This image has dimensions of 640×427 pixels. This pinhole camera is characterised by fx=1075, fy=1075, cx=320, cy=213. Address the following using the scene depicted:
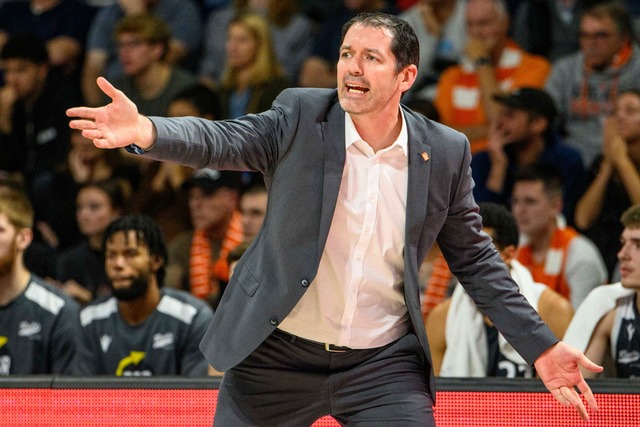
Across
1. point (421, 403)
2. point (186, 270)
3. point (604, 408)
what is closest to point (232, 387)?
point (421, 403)

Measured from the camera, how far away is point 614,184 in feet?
18.5

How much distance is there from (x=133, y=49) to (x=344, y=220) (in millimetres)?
4557

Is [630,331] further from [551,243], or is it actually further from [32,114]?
[32,114]

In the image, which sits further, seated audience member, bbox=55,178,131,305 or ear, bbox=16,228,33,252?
seated audience member, bbox=55,178,131,305

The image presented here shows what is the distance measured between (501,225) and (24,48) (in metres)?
4.08

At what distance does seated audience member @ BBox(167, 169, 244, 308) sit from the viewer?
19.4 feet

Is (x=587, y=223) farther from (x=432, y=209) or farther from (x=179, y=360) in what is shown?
(x=432, y=209)

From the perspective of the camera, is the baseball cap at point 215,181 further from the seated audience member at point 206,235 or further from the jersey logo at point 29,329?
the jersey logo at point 29,329

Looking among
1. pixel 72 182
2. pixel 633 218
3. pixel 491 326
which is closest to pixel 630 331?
pixel 633 218

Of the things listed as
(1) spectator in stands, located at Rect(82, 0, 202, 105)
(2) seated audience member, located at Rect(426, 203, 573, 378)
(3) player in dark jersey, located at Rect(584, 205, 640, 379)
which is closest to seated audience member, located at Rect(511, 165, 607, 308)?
(2) seated audience member, located at Rect(426, 203, 573, 378)

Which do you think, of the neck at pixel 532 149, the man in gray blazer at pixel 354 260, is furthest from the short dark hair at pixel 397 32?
the neck at pixel 532 149

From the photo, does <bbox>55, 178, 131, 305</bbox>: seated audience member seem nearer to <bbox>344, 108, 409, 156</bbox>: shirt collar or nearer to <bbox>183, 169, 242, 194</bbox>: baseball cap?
<bbox>183, 169, 242, 194</bbox>: baseball cap

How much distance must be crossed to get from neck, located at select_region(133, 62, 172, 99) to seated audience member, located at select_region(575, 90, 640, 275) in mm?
2894

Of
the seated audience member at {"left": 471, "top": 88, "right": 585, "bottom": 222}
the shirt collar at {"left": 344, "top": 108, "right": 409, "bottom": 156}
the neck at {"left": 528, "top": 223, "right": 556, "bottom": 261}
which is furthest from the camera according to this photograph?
the seated audience member at {"left": 471, "top": 88, "right": 585, "bottom": 222}
